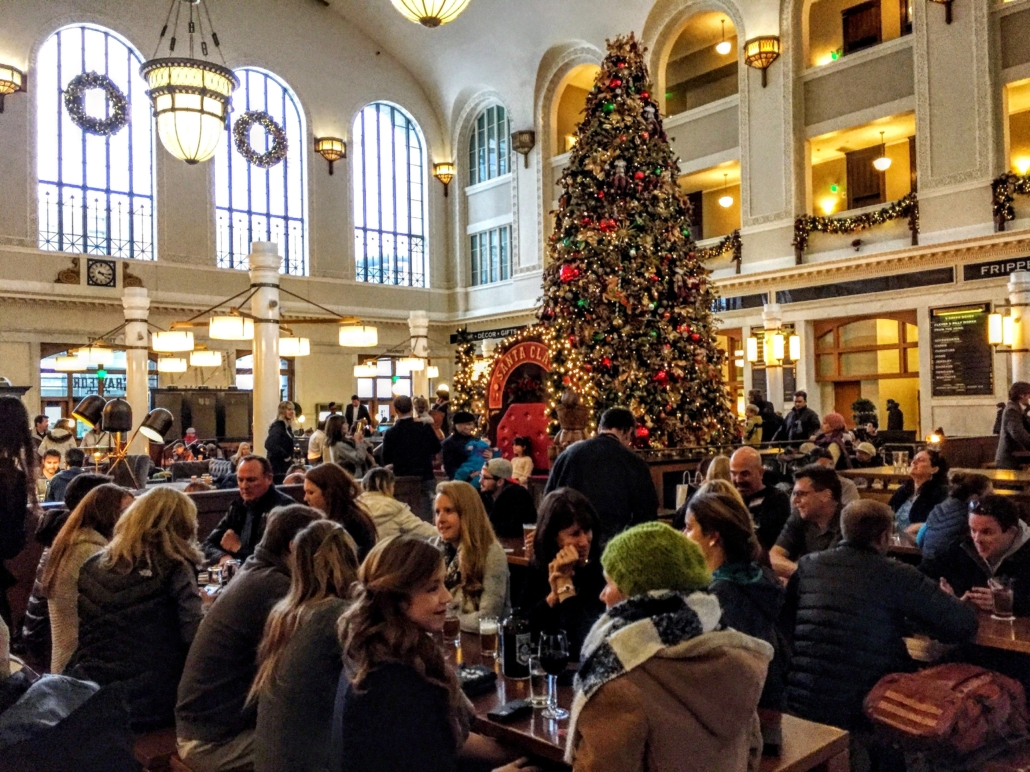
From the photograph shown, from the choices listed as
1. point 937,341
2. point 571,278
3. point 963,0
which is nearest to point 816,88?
point 963,0

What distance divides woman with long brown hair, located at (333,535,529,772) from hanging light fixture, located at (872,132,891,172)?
14.5 m

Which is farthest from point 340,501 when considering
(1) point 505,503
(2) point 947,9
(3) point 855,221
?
(2) point 947,9

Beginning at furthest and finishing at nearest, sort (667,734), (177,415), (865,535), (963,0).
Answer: (177,415)
(963,0)
(865,535)
(667,734)

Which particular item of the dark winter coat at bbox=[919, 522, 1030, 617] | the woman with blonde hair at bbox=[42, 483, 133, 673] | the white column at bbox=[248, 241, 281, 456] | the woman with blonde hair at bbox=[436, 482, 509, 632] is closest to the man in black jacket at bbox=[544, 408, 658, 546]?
the woman with blonde hair at bbox=[436, 482, 509, 632]

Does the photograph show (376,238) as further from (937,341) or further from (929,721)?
(929,721)

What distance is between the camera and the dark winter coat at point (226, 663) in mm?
2639

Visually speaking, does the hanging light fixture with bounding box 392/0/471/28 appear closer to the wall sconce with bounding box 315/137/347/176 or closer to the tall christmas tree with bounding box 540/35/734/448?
the tall christmas tree with bounding box 540/35/734/448

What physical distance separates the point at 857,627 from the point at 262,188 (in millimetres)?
18219

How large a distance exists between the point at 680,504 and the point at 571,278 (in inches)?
174

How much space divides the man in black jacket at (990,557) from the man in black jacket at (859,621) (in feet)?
1.46

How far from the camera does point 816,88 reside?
14.2 metres

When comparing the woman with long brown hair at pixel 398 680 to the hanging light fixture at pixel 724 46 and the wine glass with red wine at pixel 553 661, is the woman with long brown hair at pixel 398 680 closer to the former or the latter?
the wine glass with red wine at pixel 553 661

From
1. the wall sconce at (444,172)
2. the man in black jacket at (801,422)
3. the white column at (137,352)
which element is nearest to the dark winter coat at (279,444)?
the white column at (137,352)

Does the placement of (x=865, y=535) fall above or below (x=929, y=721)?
above
